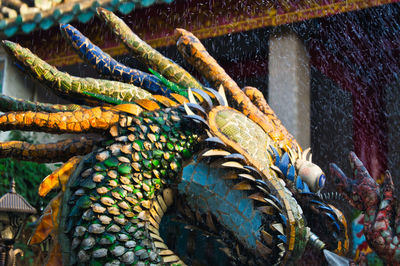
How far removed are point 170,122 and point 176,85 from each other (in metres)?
0.42

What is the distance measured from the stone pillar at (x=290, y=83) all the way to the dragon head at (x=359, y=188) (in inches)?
103

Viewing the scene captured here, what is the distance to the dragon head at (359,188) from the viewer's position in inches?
76.1

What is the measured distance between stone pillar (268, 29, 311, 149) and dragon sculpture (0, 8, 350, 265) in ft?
8.69

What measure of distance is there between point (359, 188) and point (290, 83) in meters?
2.84

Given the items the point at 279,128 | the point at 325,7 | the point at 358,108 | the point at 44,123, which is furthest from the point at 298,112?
the point at 44,123

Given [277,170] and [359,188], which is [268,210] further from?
[359,188]

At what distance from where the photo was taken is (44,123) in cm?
185

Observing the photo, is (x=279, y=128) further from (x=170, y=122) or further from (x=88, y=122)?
(x=88, y=122)

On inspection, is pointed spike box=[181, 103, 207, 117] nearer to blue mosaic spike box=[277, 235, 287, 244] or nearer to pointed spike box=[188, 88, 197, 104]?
pointed spike box=[188, 88, 197, 104]

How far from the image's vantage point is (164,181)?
1.79m

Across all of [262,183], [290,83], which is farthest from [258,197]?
[290,83]

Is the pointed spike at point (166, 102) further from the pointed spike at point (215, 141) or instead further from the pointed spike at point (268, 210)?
the pointed spike at point (268, 210)

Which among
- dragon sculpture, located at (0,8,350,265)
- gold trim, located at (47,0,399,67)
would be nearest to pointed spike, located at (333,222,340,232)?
dragon sculpture, located at (0,8,350,265)

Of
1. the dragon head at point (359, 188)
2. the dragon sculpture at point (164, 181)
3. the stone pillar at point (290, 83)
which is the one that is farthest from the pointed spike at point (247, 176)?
the stone pillar at point (290, 83)
